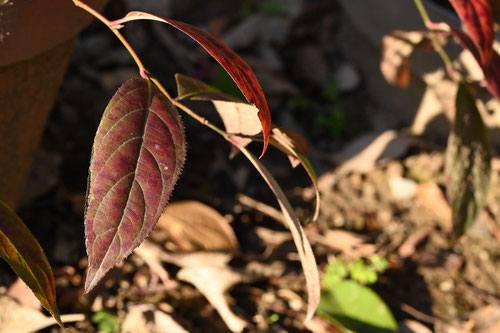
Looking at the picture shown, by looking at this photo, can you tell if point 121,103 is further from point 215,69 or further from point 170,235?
point 215,69

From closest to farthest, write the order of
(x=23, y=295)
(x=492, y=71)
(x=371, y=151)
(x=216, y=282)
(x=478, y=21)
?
(x=478, y=21) < (x=492, y=71) < (x=23, y=295) < (x=216, y=282) < (x=371, y=151)

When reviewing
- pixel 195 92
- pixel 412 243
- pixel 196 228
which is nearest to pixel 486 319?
pixel 412 243

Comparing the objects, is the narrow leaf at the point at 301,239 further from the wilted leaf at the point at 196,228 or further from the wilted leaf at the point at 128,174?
the wilted leaf at the point at 196,228

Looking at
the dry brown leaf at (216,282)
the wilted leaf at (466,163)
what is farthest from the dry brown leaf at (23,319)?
the wilted leaf at (466,163)

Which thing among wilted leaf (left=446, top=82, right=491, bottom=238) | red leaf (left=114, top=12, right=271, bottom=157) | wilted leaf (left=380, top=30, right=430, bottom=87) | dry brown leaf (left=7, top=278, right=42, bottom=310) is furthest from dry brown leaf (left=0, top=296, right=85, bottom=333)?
wilted leaf (left=380, top=30, right=430, bottom=87)

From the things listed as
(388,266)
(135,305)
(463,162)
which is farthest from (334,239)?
(135,305)

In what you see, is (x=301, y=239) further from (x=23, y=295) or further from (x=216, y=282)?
(x=23, y=295)
